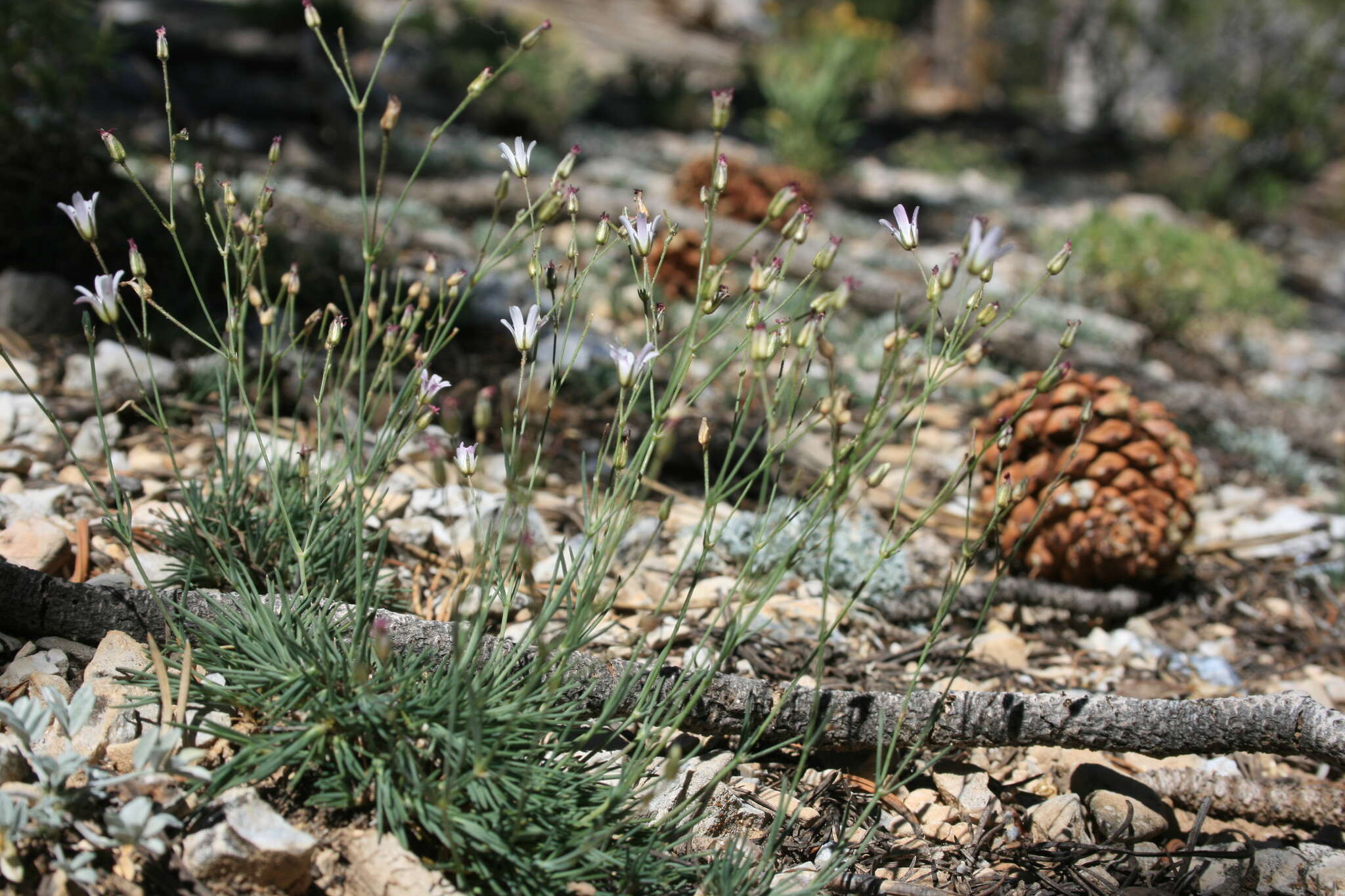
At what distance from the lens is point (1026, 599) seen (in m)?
2.71

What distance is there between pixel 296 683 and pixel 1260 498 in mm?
3616

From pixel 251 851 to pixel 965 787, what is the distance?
4.52 ft

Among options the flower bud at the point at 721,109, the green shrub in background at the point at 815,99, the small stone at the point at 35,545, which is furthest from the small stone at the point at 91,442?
the green shrub in background at the point at 815,99

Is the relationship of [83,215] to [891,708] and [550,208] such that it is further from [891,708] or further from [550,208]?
[891,708]

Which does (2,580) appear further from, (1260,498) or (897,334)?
(1260,498)

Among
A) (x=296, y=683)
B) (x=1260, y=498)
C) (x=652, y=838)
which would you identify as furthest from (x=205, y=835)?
(x=1260, y=498)

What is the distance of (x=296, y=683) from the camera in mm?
1537

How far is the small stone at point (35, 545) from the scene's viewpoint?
1.99 meters

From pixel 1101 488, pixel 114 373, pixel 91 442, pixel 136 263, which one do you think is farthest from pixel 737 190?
pixel 136 263

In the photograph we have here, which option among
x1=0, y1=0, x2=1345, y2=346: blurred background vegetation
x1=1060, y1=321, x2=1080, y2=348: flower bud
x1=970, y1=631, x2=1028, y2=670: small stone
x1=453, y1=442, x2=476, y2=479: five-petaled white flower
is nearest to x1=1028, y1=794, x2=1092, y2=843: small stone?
x1=970, y1=631, x2=1028, y2=670: small stone

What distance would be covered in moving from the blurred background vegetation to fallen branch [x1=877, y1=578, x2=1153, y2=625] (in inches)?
67.0

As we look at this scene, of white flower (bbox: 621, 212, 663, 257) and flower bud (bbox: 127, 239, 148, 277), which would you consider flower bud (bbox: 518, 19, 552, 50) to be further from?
flower bud (bbox: 127, 239, 148, 277)

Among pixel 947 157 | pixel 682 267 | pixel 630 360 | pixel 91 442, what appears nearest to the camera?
pixel 630 360

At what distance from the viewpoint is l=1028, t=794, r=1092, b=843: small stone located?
6.27 ft
